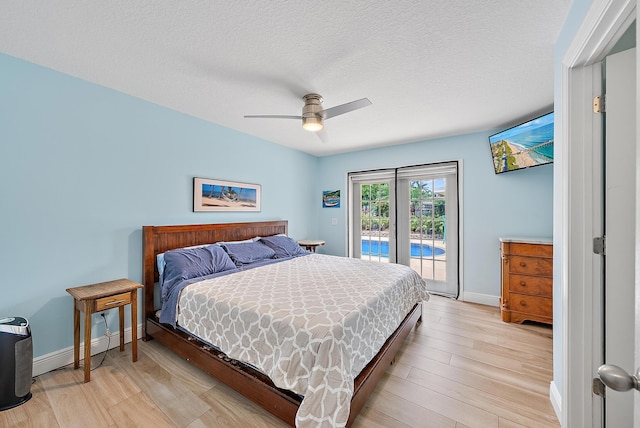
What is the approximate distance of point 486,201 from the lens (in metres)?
3.54

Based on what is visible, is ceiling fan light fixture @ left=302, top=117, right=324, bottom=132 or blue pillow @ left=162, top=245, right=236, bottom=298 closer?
ceiling fan light fixture @ left=302, top=117, right=324, bottom=132

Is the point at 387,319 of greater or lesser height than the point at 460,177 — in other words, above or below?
below

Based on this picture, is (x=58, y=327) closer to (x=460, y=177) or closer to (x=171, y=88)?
(x=171, y=88)

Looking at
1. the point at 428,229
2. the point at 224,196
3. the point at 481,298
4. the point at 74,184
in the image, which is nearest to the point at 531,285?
the point at 481,298

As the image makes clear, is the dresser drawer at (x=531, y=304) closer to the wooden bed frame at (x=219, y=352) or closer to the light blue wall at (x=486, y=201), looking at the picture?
the light blue wall at (x=486, y=201)

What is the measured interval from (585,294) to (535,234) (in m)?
2.46

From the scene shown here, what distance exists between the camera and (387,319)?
6.57ft

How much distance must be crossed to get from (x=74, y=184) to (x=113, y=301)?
1078 millimetres

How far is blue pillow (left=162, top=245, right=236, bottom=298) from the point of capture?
2.36 meters

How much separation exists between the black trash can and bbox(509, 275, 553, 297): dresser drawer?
444 centimetres

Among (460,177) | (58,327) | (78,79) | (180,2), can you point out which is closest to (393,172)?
(460,177)

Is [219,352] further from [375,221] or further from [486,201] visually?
[486,201]

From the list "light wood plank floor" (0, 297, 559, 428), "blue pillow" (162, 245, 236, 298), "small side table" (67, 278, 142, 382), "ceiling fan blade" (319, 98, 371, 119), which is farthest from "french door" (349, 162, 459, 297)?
"small side table" (67, 278, 142, 382)

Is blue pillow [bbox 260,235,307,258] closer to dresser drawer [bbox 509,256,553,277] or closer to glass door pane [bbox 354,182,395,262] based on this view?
glass door pane [bbox 354,182,395,262]
